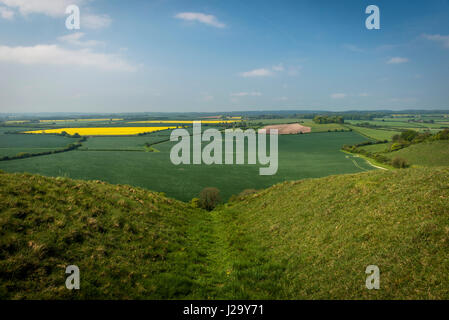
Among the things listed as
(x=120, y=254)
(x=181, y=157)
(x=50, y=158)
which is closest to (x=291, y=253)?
(x=120, y=254)

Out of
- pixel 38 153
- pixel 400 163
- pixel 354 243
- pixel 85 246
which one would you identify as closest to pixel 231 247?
pixel 354 243

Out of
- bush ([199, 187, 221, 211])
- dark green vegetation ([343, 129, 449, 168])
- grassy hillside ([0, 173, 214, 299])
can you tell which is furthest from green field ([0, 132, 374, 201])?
grassy hillside ([0, 173, 214, 299])

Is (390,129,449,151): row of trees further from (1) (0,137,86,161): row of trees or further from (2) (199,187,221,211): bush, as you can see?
(1) (0,137,86,161): row of trees

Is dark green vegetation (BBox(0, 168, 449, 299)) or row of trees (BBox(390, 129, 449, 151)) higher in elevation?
row of trees (BBox(390, 129, 449, 151))

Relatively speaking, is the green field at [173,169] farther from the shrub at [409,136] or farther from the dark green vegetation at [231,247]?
the shrub at [409,136]

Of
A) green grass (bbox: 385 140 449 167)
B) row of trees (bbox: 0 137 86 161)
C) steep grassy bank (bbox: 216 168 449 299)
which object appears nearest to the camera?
steep grassy bank (bbox: 216 168 449 299)
